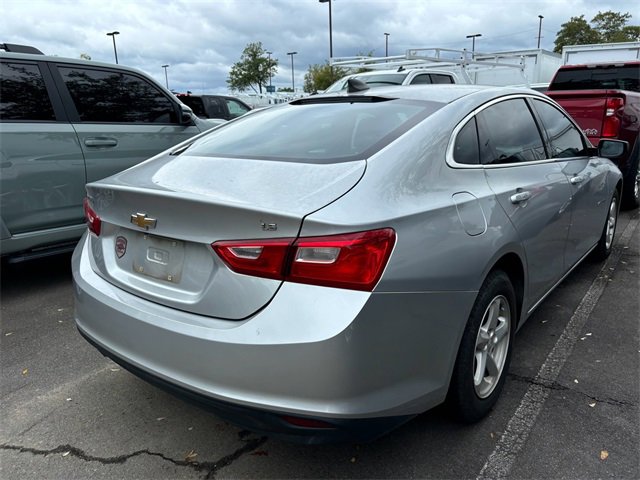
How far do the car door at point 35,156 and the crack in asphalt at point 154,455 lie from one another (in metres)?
2.23

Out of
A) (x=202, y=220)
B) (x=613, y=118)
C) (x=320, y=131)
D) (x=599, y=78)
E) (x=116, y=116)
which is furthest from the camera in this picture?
(x=599, y=78)

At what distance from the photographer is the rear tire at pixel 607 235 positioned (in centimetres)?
470

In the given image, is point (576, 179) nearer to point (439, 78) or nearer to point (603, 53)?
point (439, 78)

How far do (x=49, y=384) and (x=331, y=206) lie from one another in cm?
215

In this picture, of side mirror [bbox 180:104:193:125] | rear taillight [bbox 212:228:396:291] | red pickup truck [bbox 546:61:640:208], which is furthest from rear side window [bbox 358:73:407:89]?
rear taillight [bbox 212:228:396:291]

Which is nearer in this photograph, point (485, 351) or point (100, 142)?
point (485, 351)

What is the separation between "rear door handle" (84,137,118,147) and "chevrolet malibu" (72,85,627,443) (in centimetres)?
203

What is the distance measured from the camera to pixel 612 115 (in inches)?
255

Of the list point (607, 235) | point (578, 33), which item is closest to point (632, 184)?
point (607, 235)

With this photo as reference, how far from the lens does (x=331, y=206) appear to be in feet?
5.86

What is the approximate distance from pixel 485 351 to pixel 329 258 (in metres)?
1.15

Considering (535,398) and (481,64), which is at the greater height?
(481,64)

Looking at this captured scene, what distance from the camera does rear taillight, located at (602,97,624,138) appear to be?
645cm

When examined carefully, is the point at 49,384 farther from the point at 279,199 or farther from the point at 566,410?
the point at 566,410
